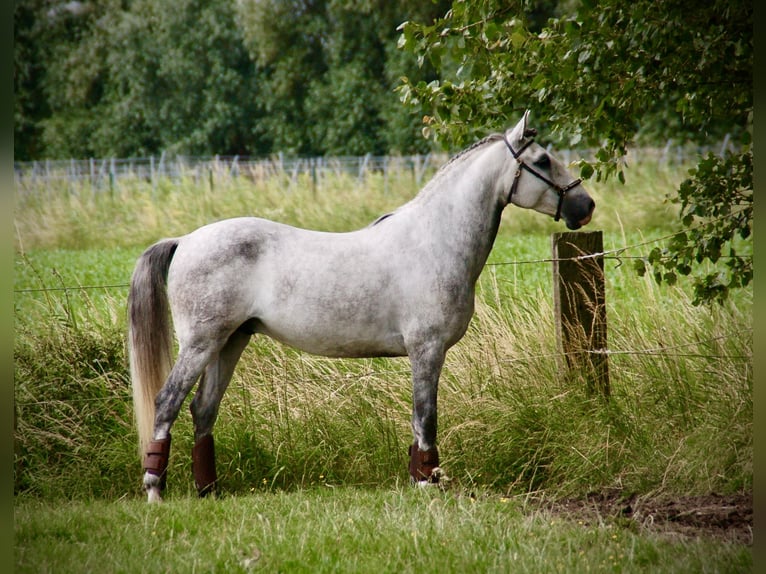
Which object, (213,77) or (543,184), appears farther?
(213,77)

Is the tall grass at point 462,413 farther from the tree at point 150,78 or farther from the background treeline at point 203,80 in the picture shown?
the tree at point 150,78

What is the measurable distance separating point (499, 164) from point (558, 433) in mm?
1665

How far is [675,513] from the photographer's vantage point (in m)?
4.07

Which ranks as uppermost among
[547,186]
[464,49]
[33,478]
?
[464,49]

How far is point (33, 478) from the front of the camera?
16.4 ft

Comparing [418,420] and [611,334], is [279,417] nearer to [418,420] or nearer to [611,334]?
[418,420]

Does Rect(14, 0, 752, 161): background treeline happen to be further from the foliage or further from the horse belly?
the horse belly

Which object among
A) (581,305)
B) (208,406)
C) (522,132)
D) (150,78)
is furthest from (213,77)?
(522,132)

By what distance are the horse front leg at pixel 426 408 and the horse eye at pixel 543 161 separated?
3.58 feet

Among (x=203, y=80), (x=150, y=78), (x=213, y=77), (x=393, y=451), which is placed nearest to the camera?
(x=393, y=451)

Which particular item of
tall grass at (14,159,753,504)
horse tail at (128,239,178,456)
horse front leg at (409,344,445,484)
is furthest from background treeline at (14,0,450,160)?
horse front leg at (409,344,445,484)

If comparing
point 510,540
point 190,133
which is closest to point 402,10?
point 190,133

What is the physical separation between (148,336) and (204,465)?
812 millimetres

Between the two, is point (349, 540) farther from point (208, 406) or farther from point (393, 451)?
point (393, 451)
